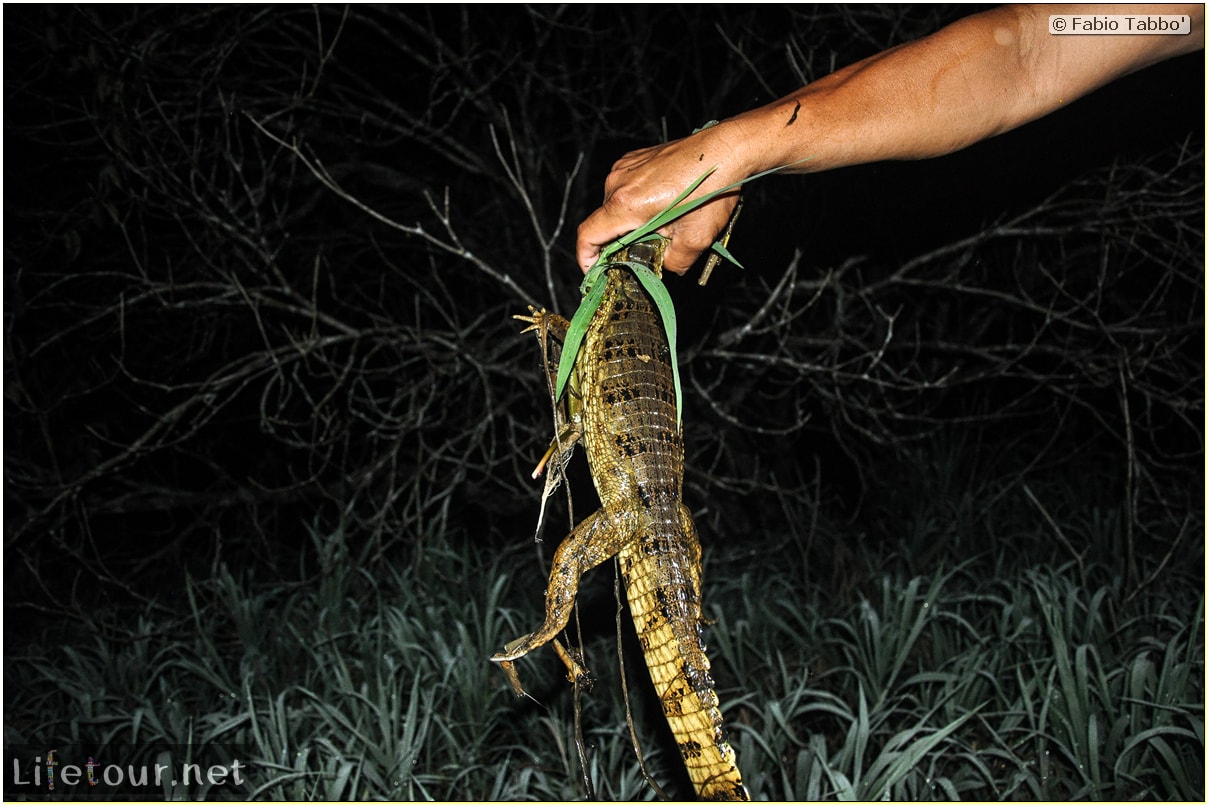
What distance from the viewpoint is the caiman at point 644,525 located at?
1070 mm

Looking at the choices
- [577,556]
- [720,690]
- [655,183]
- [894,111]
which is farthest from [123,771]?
[894,111]

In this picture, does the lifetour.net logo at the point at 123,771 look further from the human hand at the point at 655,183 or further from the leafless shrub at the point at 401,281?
the human hand at the point at 655,183

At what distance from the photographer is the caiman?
107 centimetres

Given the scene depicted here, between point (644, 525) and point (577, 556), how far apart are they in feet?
0.34

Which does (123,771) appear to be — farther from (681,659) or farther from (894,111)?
(894,111)

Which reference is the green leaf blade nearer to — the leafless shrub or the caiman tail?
the caiman tail

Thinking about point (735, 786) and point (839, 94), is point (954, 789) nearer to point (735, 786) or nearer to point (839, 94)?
point (735, 786)

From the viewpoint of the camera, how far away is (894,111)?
1490 mm

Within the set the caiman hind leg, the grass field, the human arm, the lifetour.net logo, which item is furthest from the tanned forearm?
the lifetour.net logo

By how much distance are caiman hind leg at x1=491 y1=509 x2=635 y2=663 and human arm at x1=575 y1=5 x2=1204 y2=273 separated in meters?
0.49

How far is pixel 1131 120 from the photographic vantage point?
2.97 m

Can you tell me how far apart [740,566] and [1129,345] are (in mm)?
1945

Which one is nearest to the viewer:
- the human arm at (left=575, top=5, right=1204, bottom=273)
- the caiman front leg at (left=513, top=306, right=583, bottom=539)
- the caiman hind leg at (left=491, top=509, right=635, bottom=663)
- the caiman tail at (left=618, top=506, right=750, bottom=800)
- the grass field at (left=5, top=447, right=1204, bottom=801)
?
A: the caiman tail at (left=618, top=506, right=750, bottom=800)

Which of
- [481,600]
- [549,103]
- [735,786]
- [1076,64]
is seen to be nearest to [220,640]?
[481,600]
